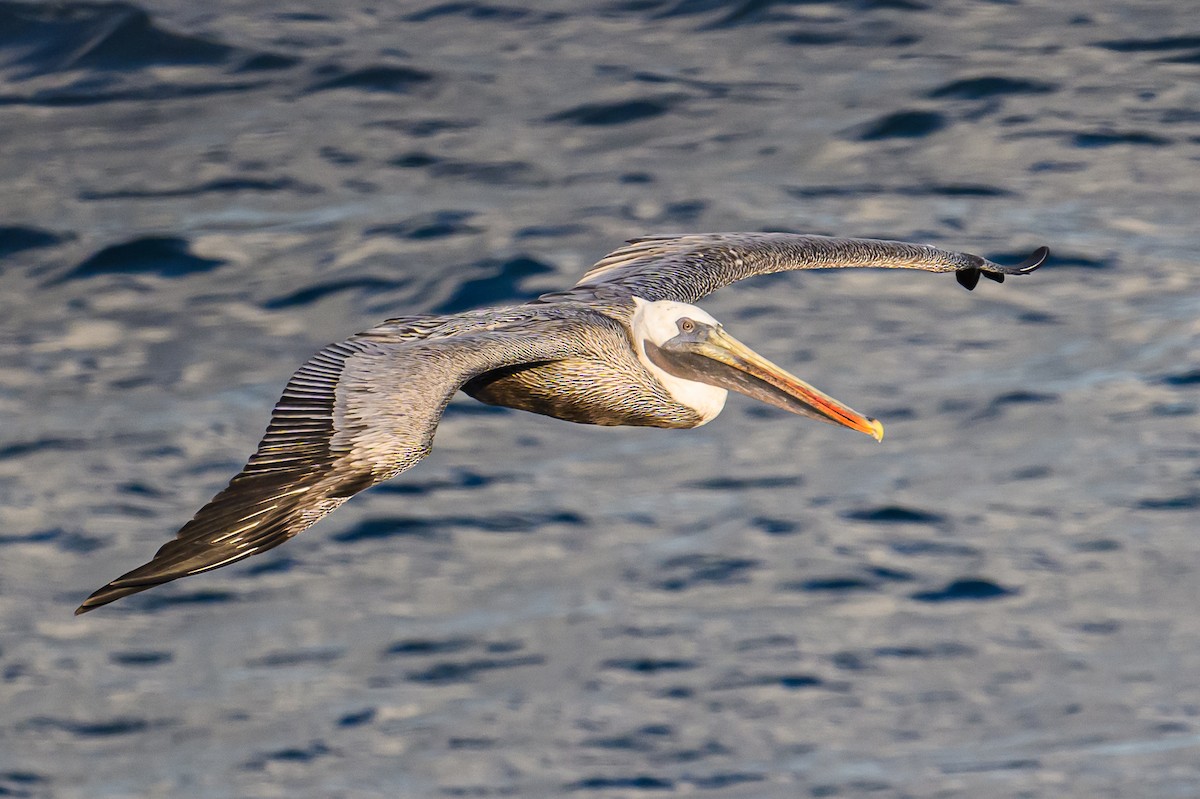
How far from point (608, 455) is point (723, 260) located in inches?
661

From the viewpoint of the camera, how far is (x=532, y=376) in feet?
37.8

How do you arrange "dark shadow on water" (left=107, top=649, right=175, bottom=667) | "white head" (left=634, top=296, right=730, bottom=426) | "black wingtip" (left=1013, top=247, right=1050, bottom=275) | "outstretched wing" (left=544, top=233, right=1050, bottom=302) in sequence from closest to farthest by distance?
"white head" (left=634, top=296, right=730, bottom=426) < "outstretched wing" (left=544, top=233, right=1050, bottom=302) < "black wingtip" (left=1013, top=247, right=1050, bottom=275) < "dark shadow on water" (left=107, top=649, right=175, bottom=667)

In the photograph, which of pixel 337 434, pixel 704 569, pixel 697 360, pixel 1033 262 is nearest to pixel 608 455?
pixel 704 569

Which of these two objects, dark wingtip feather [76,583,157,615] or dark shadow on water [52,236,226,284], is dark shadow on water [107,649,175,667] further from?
dark wingtip feather [76,583,157,615]

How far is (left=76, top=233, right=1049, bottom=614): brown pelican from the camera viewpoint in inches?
364

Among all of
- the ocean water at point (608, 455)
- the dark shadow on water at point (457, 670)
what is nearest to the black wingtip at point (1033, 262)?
the ocean water at point (608, 455)

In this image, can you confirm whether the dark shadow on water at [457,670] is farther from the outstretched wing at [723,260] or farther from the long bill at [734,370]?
the long bill at [734,370]

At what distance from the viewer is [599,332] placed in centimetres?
1143

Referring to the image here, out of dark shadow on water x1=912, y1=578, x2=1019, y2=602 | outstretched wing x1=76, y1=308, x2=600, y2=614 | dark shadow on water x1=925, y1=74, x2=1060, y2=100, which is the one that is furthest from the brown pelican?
dark shadow on water x1=925, y1=74, x2=1060, y2=100

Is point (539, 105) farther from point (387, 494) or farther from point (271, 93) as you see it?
point (387, 494)

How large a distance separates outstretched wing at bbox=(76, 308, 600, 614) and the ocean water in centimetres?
1871

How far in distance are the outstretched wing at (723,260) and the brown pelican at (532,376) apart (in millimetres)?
16

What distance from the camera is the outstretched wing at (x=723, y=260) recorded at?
12859 millimetres

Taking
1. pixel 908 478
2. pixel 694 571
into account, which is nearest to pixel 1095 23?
A: pixel 908 478
